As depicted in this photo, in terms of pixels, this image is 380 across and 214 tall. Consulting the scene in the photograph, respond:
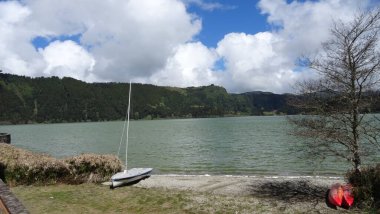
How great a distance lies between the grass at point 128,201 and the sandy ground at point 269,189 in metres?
0.74

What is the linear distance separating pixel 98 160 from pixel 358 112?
1238cm

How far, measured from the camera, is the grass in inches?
568

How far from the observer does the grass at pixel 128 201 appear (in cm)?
1444

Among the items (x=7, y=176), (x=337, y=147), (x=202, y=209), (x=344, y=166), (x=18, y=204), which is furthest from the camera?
(x=344, y=166)

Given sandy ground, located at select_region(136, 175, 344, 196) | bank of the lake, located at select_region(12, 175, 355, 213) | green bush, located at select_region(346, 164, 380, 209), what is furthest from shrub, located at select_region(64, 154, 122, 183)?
green bush, located at select_region(346, 164, 380, 209)

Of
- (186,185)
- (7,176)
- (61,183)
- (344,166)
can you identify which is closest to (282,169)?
(344,166)

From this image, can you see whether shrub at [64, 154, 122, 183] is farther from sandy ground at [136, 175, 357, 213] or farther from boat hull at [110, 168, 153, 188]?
sandy ground at [136, 175, 357, 213]

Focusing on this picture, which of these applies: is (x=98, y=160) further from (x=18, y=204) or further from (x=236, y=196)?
(x=18, y=204)

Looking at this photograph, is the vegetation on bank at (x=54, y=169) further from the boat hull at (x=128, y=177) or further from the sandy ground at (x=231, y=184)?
the sandy ground at (x=231, y=184)

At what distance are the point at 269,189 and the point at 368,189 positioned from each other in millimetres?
4983

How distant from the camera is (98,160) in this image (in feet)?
66.5

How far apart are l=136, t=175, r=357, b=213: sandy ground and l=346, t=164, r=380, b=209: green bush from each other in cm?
70

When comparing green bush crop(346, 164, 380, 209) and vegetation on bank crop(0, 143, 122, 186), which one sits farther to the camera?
vegetation on bank crop(0, 143, 122, 186)

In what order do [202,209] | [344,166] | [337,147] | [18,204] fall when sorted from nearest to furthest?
[18,204]
[202,209]
[337,147]
[344,166]
